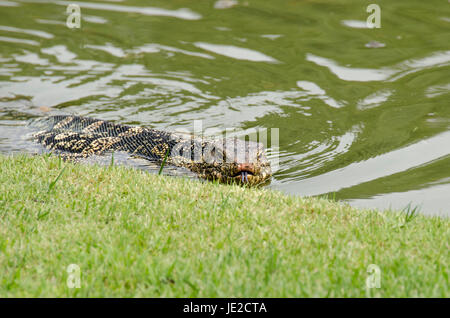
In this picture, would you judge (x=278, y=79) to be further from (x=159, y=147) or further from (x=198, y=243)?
(x=198, y=243)

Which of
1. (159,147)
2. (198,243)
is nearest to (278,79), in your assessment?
(159,147)

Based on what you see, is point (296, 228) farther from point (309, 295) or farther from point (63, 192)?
point (63, 192)

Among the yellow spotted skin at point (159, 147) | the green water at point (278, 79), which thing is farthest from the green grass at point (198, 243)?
the green water at point (278, 79)

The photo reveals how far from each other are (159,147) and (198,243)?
15.7ft

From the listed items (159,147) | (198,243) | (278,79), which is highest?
(278,79)

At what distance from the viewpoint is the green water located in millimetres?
8742

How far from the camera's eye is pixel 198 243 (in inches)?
177

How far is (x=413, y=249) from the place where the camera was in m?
4.52

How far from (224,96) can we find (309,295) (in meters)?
8.56

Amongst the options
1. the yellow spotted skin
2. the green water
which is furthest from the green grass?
the green water

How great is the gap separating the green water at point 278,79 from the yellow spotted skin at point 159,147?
0.50 meters

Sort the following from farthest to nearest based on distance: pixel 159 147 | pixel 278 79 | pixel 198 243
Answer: pixel 278 79 < pixel 159 147 < pixel 198 243

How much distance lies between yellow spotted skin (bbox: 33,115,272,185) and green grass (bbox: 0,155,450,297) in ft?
6.45

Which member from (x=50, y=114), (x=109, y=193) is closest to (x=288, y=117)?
(x=50, y=114)
